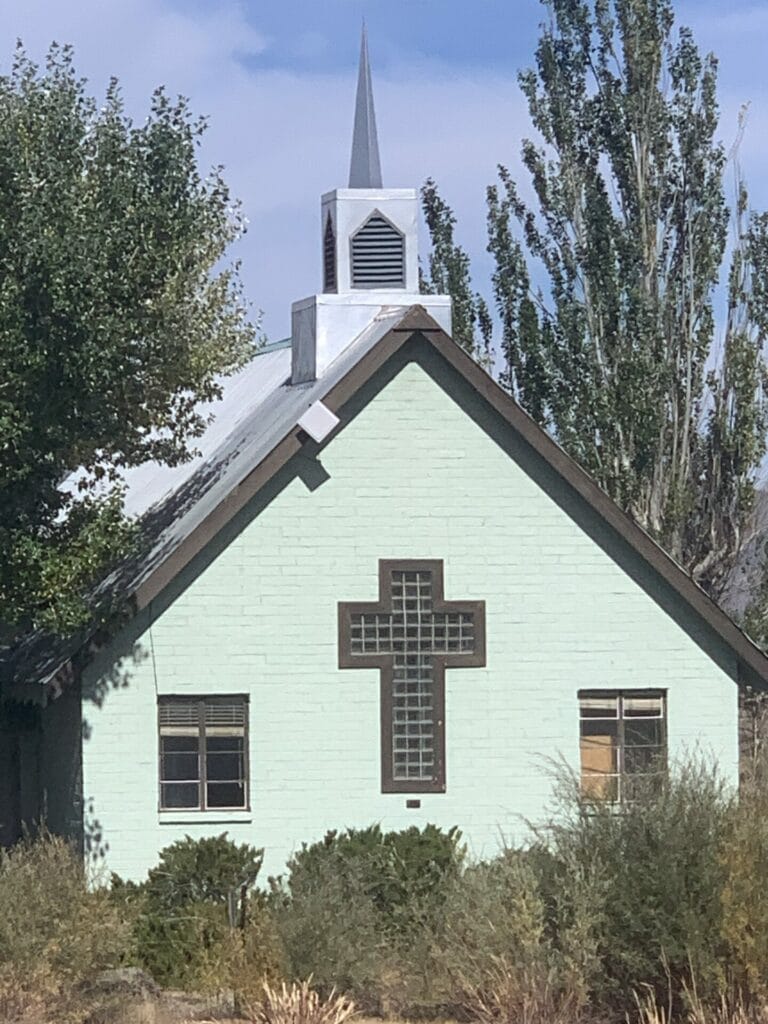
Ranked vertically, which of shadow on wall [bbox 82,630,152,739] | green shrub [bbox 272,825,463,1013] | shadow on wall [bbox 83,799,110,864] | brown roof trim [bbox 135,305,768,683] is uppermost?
brown roof trim [bbox 135,305,768,683]

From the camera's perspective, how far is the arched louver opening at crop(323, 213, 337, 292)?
26016 mm

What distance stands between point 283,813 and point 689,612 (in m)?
5.01

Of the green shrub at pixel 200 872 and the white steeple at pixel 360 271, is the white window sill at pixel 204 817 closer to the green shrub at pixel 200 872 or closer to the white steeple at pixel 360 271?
the green shrub at pixel 200 872

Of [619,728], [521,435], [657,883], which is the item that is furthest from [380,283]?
[657,883]

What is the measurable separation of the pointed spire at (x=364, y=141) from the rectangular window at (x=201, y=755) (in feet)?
25.6

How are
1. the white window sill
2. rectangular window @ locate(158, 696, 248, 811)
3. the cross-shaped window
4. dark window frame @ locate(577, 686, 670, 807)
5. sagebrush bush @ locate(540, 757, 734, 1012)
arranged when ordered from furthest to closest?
dark window frame @ locate(577, 686, 670, 807) < the cross-shaped window < rectangular window @ locate(158, 696, 248, 811) < the white window sill < sagebrush bush @ locate(540, 757, 734, 1012)

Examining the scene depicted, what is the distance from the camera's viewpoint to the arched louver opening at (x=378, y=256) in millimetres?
25797

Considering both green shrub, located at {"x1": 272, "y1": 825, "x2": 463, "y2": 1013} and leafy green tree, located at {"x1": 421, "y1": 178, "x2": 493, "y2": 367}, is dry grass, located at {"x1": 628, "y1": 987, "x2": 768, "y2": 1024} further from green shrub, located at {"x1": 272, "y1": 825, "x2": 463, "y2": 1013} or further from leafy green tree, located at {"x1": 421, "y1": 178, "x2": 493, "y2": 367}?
leafy green tree, located at {"x1": 421, "y1": 178, "x2": 493, "y2": 367}

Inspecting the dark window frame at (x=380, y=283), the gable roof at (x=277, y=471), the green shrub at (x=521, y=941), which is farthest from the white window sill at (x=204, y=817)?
the dark window frame at (x=380, y=283)

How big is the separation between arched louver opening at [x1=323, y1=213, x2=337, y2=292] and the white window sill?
703 centimetres

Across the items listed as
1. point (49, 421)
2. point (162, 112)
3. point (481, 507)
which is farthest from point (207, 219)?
point (481, 507)

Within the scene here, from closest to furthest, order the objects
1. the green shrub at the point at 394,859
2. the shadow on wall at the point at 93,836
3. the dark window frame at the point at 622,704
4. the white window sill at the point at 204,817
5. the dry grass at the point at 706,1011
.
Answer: the dry grass at the point at 706,1011
the green shrub at the point at 394,859
the shadow on wall at the point at 93,836
the white window sill at the point at 204,817
the dark window frame at the point at 622,704

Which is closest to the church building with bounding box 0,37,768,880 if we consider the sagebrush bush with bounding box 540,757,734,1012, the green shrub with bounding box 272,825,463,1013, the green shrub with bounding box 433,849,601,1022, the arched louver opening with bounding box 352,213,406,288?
the green shrub with bounding box 272,825,463,1013

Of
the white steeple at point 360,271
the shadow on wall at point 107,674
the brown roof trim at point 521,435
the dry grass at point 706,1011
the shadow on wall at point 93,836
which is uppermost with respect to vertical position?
the white steeple at point 360,271
